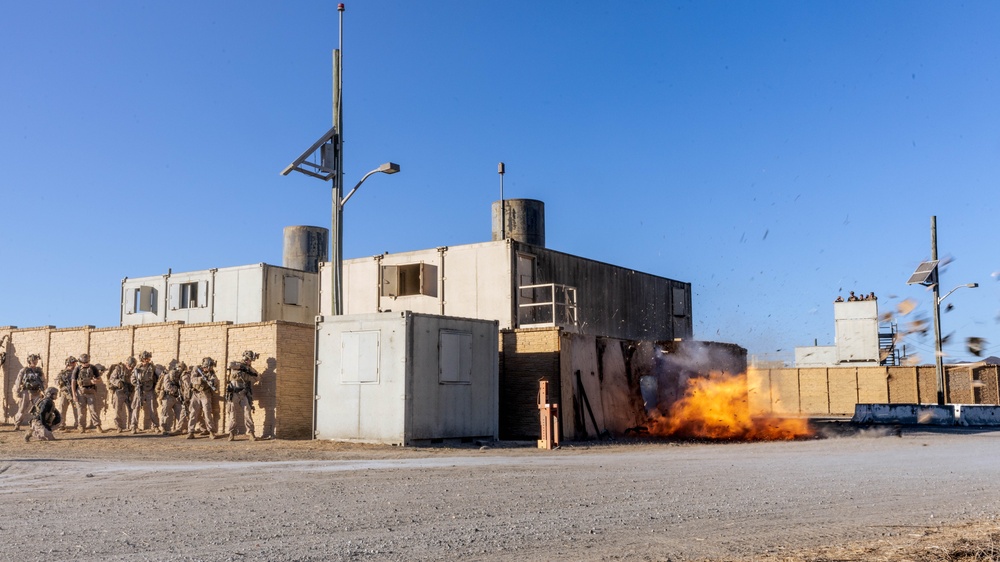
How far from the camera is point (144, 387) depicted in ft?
82.1

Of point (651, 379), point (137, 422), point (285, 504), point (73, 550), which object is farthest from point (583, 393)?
point (73, 550)

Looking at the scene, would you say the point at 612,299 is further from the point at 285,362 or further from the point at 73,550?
the point at 73,550

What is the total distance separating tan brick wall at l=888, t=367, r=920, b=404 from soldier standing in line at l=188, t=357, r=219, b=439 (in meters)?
37.0

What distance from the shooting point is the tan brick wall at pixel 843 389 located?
164 feet

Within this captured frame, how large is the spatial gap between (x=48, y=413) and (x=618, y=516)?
17213mm

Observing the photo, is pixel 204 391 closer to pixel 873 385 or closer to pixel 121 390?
pixel 121 390

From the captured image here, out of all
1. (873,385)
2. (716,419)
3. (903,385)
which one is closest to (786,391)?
(873,385)

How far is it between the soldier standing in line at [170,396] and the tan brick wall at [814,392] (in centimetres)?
3747

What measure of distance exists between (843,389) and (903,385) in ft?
11.1

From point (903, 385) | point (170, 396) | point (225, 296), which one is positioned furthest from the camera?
point (903, 385)

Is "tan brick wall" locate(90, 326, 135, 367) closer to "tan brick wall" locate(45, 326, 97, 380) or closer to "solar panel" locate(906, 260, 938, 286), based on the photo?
"tan brick wall" locate(45, 326, 97, 380)

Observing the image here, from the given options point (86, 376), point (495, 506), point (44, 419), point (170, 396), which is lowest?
point (495, 506)

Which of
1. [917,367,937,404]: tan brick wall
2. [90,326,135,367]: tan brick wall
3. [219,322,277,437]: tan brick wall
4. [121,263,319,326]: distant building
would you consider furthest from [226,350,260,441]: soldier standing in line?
[917,367,937,404]: tan brick wall

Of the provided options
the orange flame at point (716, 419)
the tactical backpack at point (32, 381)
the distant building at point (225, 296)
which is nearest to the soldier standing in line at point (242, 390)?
the tactical backpack at point (32, 381)
